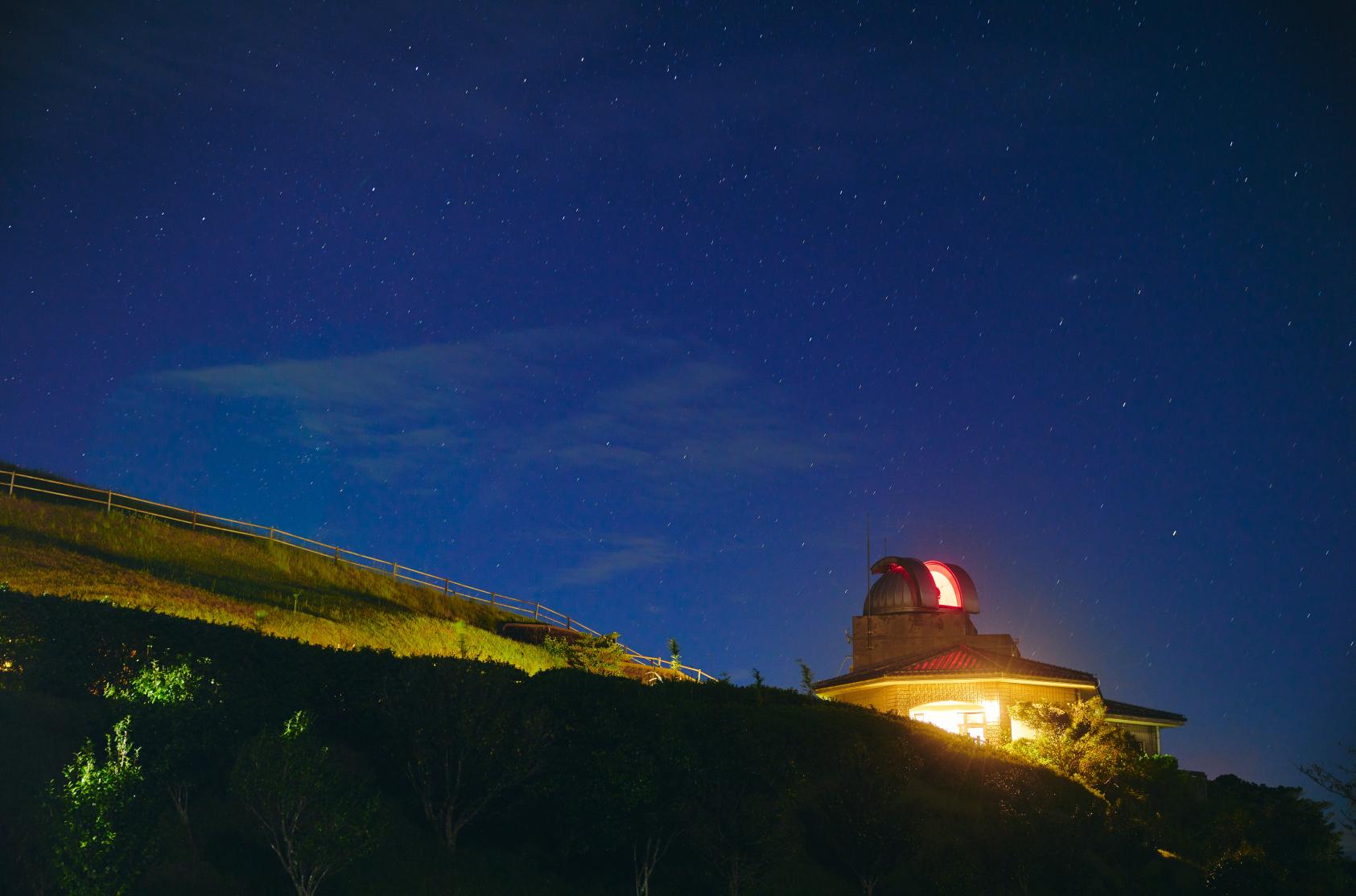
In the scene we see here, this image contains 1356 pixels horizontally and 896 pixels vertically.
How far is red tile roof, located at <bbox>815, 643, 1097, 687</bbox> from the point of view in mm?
35688

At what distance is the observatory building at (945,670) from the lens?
3556 cm

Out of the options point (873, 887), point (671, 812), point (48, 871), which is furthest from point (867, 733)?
point (48, 871)

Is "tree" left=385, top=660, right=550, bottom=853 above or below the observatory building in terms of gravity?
below

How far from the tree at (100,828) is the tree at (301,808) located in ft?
4.80

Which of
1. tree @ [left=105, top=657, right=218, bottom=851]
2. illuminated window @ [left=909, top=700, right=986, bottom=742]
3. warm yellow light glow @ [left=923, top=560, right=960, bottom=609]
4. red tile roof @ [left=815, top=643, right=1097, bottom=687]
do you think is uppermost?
warm yellow light glow @ [left=923, top=560, right=960, bottom=609]

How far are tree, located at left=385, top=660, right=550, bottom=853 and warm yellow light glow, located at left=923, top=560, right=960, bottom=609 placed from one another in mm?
31159

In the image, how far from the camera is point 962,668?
118 feet

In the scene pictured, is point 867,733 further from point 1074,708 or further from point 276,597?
point 276,597

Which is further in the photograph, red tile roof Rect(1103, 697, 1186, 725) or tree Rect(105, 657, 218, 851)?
red tile roof Rect(1103, 697, 1186, 725)

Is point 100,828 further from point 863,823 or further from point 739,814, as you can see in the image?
point 863,823

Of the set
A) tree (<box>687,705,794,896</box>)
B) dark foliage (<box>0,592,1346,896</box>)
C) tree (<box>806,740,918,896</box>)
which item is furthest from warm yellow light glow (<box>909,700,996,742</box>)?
tree (<box>687,705,794,896</box>)

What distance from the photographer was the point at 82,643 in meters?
18.2

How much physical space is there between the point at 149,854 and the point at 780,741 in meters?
14.0

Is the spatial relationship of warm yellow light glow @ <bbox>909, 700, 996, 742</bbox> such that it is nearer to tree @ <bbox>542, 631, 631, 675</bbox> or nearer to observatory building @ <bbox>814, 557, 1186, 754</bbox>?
observatory building @ <bbox>814, 557, 1186, 754</bbox>
